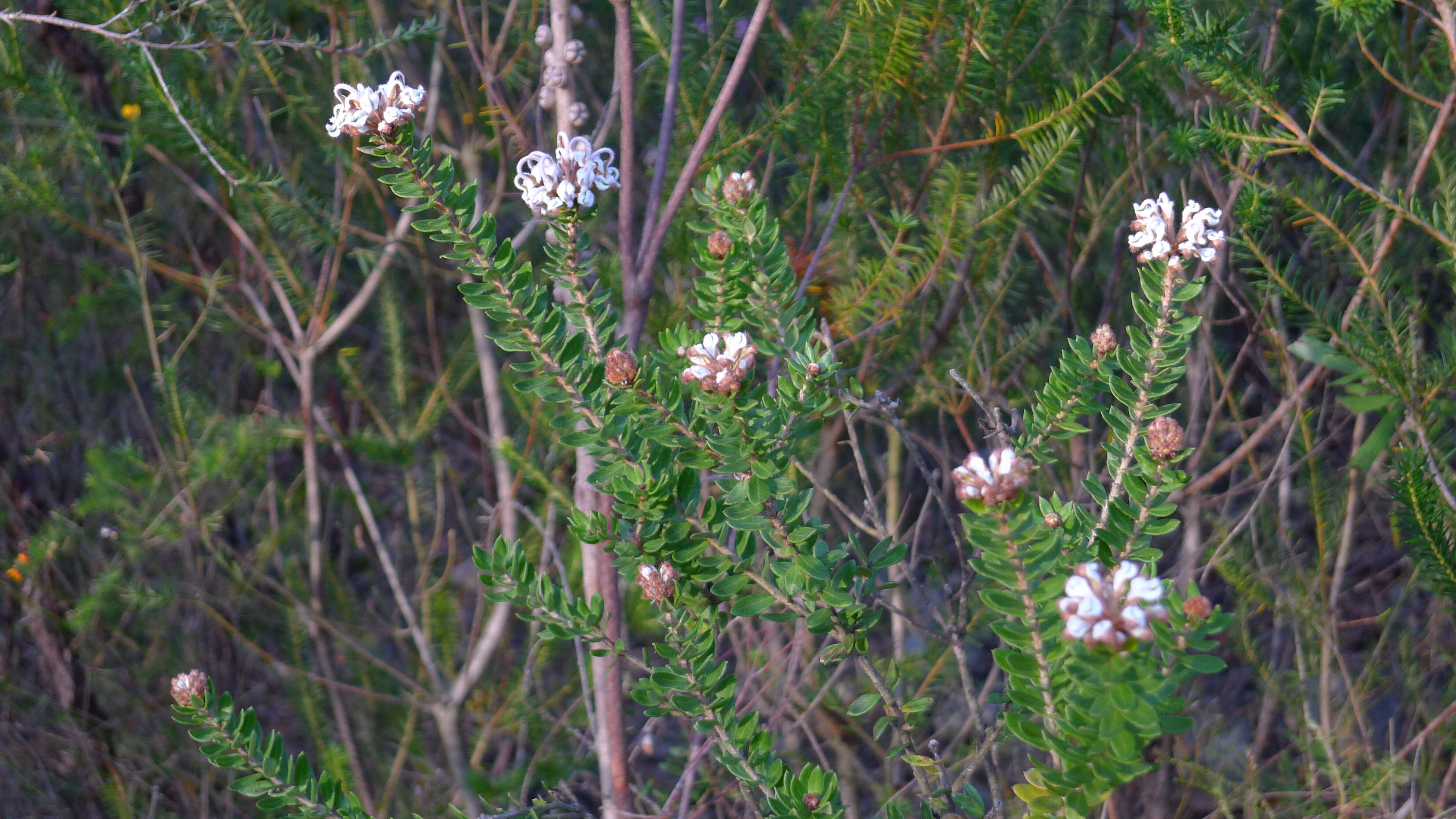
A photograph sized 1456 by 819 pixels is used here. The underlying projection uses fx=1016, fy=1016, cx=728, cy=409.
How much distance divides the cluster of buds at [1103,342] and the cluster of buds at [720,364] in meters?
0.38

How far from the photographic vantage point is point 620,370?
0.95m

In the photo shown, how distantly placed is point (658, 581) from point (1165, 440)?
51cm

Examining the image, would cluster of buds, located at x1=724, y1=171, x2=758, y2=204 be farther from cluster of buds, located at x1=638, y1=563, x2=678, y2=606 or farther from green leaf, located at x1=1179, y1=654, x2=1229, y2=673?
green leaf, located at x1=1179, y1=654, x2=1229, y2=673

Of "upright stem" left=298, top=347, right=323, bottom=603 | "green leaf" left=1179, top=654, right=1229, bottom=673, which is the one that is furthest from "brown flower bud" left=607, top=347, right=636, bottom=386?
"upright stem" left=298, top=347, right=323, bottom=603

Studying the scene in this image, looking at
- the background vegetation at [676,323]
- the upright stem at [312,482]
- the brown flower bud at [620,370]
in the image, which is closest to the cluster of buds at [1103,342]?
the background vegetation at [676,323]

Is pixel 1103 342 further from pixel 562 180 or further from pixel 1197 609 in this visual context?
pixel 562 180

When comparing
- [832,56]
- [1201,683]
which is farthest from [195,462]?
[1201,683]

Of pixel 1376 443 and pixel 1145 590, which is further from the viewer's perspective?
pixel 1376 443

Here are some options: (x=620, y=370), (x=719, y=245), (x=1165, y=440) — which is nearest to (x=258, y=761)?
(x=620, y=370)

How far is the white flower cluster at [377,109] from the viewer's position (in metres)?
0.97

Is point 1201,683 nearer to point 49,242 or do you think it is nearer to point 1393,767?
point 1393,767

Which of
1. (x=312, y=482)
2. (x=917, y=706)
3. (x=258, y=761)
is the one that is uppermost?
(x=917, y=706)

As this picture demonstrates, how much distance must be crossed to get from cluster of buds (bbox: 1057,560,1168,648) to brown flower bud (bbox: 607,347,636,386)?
43cm

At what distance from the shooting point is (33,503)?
9.77 feet
